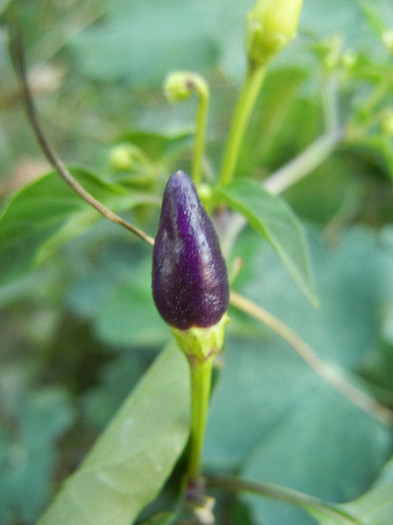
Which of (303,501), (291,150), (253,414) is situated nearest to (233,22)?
(291,150)

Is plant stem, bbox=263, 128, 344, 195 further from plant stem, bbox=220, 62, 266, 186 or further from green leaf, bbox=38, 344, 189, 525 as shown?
green leaf, bbox=38, 344, 189, 525

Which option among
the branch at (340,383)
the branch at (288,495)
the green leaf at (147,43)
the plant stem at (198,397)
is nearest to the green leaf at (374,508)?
the branch at (288,495)

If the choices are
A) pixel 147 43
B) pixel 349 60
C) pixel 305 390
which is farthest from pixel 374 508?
pixel 147 43

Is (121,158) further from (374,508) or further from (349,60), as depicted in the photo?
(374,508)

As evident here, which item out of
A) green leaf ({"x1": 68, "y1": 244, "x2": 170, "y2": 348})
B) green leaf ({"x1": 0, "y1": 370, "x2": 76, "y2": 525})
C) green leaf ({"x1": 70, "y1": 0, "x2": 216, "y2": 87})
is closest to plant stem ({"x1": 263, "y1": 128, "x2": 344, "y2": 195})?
green leaf ({"x1": 68, "y1": 244, "x2": 170, "y2": 348})

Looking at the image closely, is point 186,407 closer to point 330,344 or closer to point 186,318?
point 186,318
